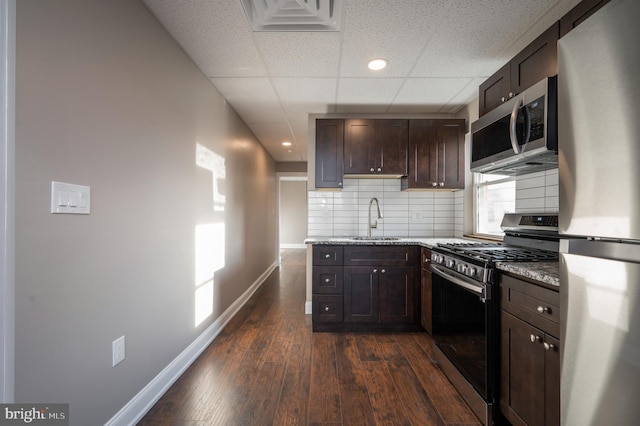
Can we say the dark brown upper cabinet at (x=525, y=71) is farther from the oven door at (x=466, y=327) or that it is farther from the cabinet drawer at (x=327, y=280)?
the cabinet drawer at (x=327, y=280)

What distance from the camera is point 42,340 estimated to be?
1.10 meters

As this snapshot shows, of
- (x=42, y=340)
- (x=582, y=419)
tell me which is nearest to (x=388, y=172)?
(x=582, y=419)

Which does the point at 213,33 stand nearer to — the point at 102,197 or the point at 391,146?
the point at 102,197

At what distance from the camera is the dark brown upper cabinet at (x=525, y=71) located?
5.41ft

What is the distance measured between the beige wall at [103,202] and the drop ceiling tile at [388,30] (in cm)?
127

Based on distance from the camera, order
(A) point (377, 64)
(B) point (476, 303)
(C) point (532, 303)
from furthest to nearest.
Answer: (A) point (377, 64)
(B) point (476, 303)
(C) point (532, 303)

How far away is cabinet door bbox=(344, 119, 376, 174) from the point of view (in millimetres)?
3346

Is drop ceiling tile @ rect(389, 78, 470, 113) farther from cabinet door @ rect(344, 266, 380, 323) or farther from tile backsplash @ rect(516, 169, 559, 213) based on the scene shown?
cabinet door @ rect(344, 266, 380, 323)

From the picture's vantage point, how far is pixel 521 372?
1.39 metres

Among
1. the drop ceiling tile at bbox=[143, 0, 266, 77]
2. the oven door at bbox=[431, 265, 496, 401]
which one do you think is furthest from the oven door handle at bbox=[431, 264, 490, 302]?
the drop ceiling tile at bbox=[143, 0, 266, 77]

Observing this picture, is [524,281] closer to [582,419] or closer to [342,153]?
[582,419]

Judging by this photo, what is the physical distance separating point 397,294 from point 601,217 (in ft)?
7.13

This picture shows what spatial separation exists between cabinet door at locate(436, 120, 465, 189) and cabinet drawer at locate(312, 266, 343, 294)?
1.58 m

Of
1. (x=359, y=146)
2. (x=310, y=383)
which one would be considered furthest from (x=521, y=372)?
(x=359, y=146)
